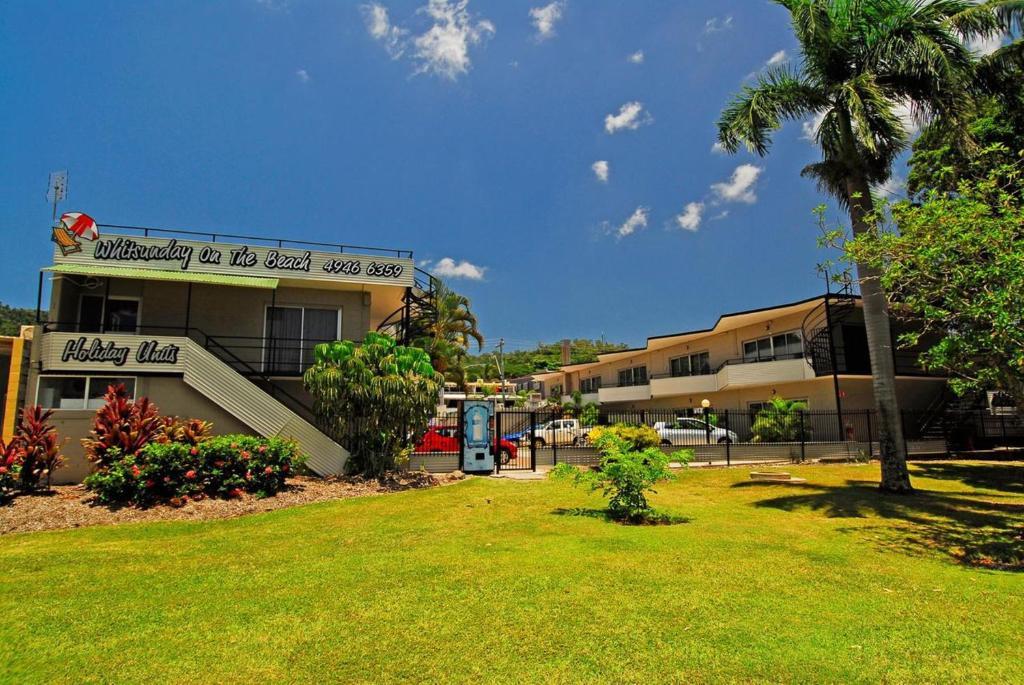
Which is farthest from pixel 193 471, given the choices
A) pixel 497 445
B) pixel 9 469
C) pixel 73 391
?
pixel 497 445

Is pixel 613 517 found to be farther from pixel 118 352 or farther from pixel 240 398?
pixel 118 352

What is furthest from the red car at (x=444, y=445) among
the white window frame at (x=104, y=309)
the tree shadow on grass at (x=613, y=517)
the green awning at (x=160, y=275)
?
the white window frame at (x=104, y=309)

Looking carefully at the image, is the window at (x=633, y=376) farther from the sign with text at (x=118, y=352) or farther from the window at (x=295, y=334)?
the sign with text at (x=118, y=352)

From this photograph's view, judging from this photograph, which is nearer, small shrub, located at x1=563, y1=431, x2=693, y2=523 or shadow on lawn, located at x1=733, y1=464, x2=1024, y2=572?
shadow on lawn, located at x1=733, y1=464, x2=1024, y2=572

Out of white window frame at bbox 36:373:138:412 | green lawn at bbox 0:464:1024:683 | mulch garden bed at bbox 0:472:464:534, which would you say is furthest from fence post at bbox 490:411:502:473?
white window frame at bbox 36:373:138:412

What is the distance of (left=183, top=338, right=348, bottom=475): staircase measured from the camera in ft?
43.9

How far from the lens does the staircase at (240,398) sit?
13.4m

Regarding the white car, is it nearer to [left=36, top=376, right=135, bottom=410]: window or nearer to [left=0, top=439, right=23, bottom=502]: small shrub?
[left=36, top=376, right=135, bottom=410]: window

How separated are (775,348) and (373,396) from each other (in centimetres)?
2170

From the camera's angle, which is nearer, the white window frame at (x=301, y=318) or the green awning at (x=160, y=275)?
the green awning at (x=160, y=275)

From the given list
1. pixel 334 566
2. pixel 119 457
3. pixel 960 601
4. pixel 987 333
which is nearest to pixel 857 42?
pixel 987 333

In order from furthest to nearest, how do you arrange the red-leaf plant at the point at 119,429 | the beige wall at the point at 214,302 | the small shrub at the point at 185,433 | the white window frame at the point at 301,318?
the white window frame at the point at 301,318
the beige wall at the point at 214,302
the small shrub at the point at 185,433
the red-leaf plant at the point at 119,429

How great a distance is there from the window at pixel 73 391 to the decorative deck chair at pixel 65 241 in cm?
345

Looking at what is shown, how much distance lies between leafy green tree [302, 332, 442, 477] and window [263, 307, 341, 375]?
3.40 meters
